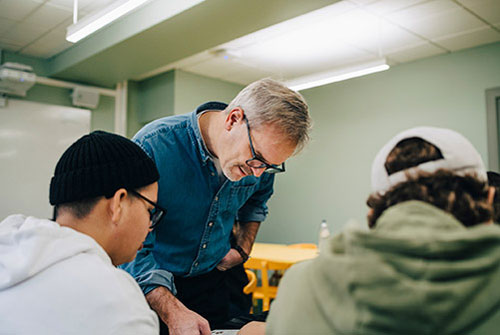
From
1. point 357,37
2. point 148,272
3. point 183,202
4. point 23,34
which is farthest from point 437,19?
point 23,34

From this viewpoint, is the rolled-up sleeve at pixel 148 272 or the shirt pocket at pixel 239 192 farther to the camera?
the shirt pocket at pixel 239 192

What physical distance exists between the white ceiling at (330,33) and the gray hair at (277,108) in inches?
96.7

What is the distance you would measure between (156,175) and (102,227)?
7.8 inches

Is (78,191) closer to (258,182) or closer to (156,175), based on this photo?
(156,175)

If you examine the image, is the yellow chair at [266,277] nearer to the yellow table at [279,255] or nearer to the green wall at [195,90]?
the yellow table at [279,255]

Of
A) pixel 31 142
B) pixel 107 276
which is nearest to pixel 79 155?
pixel 107 276

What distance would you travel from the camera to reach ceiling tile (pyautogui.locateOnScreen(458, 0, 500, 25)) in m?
3.56

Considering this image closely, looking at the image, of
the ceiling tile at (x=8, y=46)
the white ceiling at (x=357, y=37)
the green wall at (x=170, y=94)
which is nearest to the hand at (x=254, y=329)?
the white ceiling at (x=357, y=37)

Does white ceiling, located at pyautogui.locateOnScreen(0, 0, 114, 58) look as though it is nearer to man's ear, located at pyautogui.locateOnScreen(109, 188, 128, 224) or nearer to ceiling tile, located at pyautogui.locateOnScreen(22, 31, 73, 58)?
ceiling tile, located at pyautogui.locateOnScreen(22, 31, 73, 58)

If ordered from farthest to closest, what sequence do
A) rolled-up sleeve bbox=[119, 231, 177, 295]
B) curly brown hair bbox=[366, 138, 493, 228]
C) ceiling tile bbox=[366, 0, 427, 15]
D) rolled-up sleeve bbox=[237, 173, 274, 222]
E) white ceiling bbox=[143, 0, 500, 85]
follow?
white ceiling bbox=[143, 0, 500, 85] → ceiling tile bbox=[366, 0, 427, 15] → rolled-up sleeve bbox=[237, 173, 274, 222] → rolled-up sleeve bbox=[119, 231, 177, 295] → curly brown hair bbox=[366, 138, 493, 228]

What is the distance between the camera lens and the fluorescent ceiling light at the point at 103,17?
2.62 meters

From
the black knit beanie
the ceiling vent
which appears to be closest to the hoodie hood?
the black knit beanie

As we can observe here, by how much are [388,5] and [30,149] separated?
4268 mm

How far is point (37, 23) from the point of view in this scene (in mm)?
4152
